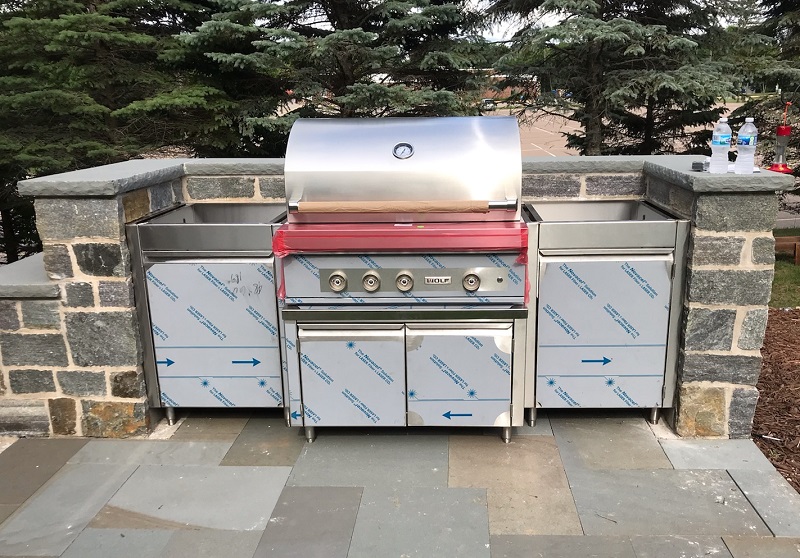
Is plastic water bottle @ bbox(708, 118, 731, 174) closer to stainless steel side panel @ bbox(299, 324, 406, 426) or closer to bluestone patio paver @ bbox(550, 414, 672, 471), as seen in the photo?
bluestone patio paver @ bbox(550, 414, 672, 471)

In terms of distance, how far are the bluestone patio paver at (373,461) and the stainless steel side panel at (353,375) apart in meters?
0.13

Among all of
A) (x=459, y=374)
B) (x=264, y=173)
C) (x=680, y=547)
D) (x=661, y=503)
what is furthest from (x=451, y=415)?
(x=264, y=173)

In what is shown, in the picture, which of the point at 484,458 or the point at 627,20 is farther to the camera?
the point at 627,20

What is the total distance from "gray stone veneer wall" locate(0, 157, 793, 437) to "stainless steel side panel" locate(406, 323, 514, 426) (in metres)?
0.88

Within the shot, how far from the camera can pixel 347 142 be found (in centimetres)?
290

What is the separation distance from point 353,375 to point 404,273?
55 centimetres

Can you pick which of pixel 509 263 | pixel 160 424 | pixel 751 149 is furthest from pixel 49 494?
pixel 751 149

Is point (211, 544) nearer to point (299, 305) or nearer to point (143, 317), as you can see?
point (299, 305)

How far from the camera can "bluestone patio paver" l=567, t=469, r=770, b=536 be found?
2.47m

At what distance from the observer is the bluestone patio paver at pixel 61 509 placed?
2.45m

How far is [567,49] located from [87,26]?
5.99m

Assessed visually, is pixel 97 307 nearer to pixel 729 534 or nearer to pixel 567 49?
pixel 729 534

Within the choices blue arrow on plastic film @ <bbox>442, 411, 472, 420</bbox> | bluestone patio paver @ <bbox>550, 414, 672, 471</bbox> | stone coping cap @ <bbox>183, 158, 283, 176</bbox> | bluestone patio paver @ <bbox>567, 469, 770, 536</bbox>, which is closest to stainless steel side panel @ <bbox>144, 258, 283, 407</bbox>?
stone coping cap @ <bbox>183, 158, 283, 176</bbox>

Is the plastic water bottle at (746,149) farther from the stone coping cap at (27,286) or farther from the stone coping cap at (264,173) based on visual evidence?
the stone coping cap at (27,286)
